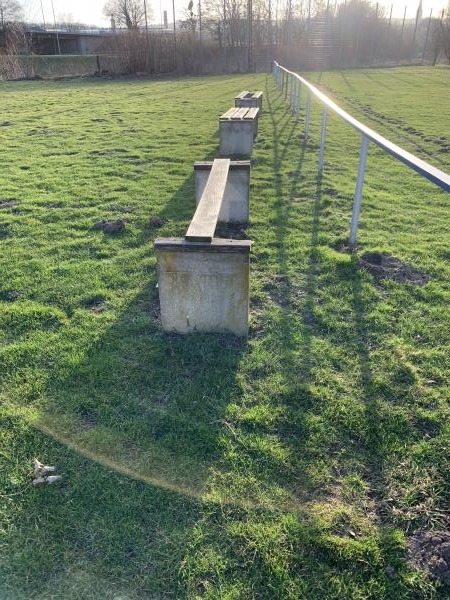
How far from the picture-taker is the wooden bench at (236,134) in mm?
7539

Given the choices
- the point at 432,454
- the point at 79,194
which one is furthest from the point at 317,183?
the point at 432,454

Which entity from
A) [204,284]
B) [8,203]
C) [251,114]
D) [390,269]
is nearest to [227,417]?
[204,284]

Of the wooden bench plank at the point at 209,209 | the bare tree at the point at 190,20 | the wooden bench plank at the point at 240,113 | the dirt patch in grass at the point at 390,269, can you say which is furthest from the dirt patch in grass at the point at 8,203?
the bare tree at the point at 190,20

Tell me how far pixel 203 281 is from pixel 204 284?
0.07 feet

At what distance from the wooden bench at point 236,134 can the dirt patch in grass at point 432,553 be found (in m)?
6.72

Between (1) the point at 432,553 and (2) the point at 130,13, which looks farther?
(2) the point at 130,13

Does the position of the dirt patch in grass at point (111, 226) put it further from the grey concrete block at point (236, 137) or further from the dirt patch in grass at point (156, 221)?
the grey concrete block at point (236, 137)

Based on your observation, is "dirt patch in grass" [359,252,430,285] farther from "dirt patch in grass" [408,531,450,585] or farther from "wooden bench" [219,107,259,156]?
"wooden bench" [219,107,259,156]

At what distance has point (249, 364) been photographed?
9.42 ft

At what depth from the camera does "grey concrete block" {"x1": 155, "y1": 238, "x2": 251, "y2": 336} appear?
2875mm

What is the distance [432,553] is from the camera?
1.84 meters

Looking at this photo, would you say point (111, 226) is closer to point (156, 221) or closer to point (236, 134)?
point (156, 221)

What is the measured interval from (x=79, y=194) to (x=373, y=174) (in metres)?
4.20

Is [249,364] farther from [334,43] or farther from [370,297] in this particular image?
[334,43]
